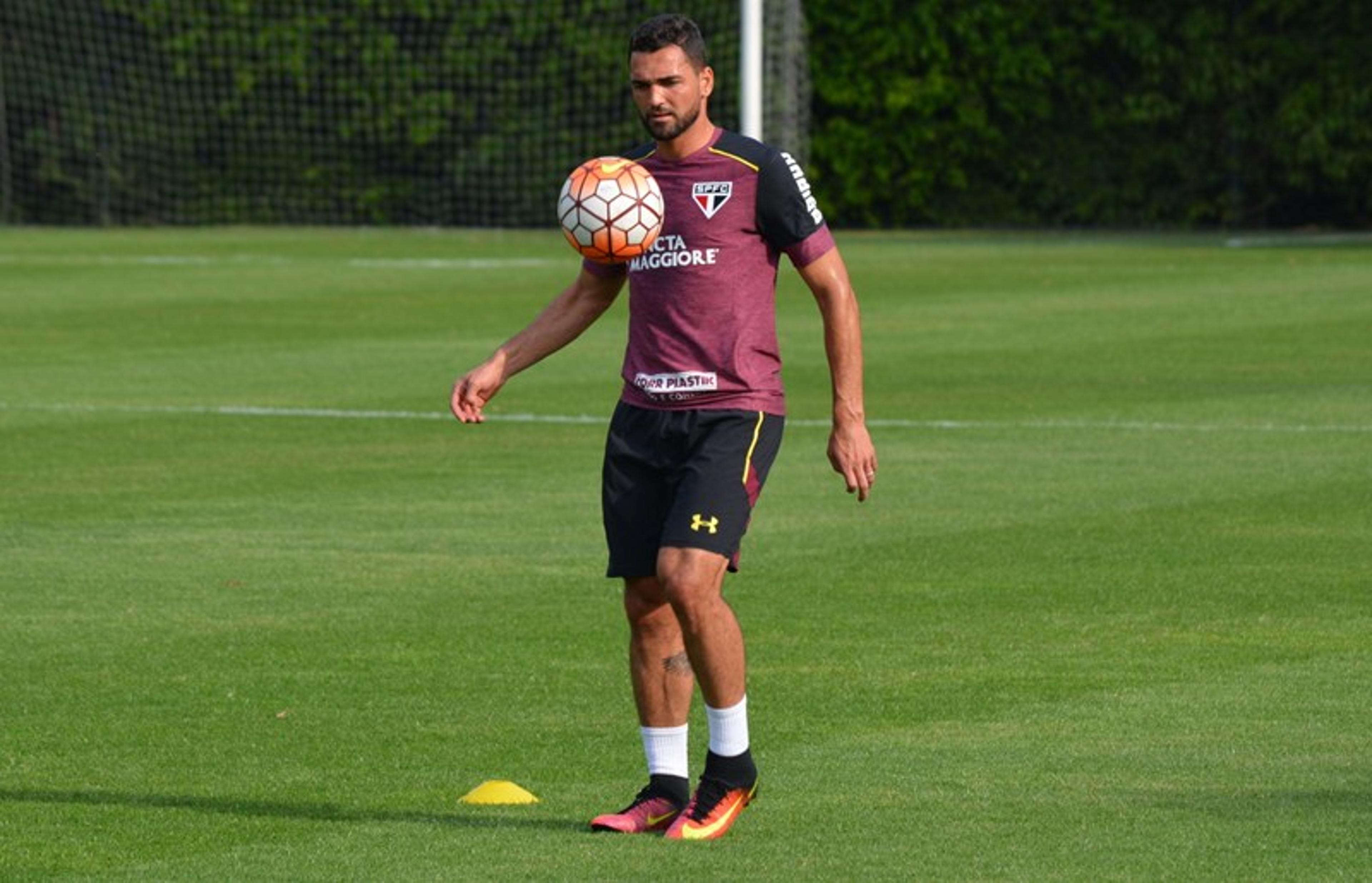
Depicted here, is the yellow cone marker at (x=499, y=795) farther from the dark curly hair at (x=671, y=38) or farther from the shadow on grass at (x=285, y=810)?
the dark curly hair at (x=671, y=38)

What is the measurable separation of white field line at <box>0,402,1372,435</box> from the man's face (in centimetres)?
926

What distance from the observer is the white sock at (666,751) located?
708 centimetres

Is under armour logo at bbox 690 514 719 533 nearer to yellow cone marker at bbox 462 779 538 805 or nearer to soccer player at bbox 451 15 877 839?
soccer player at bbox 451 15 877 839

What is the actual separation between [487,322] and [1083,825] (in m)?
16.9

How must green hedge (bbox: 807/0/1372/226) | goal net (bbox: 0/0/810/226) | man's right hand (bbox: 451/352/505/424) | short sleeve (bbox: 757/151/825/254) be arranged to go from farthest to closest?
goal net (bbox: 0/0/810/226)
green hedge (bbox: 807/0/1372/226)
man's right hand (bbox: 451/352/505/424)
short sleeve (bbox: 757/151/825/254)

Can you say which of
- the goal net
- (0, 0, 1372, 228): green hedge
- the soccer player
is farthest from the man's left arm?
(0, 0, 1372, 228): green hedge

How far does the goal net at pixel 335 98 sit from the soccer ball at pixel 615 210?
29002 mm

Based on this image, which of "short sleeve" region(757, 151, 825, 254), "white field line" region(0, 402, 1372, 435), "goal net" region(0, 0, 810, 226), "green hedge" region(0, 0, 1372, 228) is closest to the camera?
"short sleeve" region(757, 151, 825, 254)

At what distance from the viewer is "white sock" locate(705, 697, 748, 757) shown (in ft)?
22.9

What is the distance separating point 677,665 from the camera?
7145 mm

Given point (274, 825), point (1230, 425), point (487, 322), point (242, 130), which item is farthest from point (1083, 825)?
point (242, 130)

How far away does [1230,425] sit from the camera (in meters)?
16.2

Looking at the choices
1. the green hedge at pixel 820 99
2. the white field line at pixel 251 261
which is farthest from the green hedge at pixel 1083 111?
the white field line at pixel 251 261

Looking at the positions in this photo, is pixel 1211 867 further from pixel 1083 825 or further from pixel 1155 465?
pixel 1155 465
